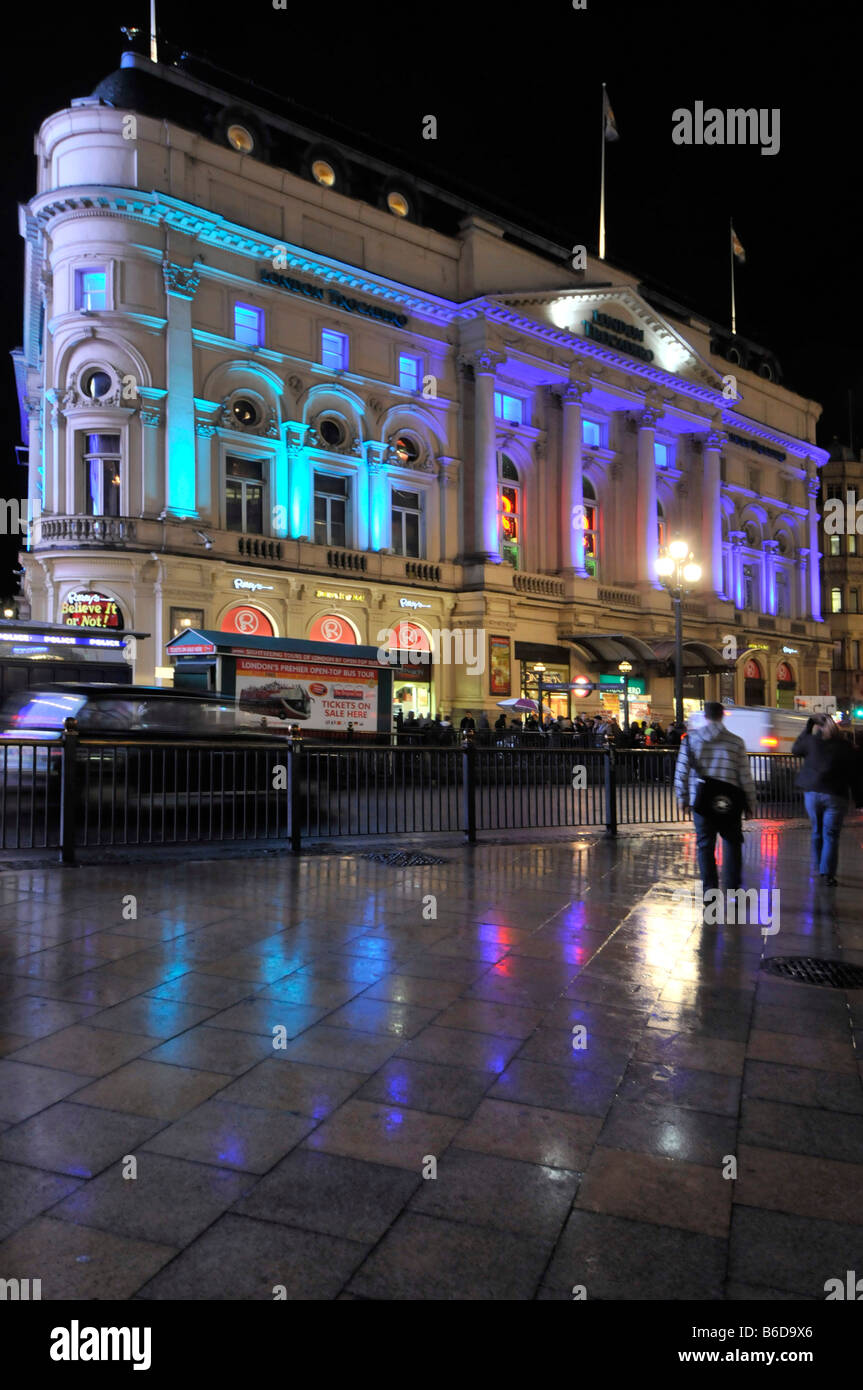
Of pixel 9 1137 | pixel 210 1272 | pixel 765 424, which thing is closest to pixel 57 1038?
pixel 9 1137

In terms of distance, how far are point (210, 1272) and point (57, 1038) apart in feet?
7.10

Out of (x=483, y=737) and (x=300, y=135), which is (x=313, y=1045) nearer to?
(x=483, y=737)

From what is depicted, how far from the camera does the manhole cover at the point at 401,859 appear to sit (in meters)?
9.73

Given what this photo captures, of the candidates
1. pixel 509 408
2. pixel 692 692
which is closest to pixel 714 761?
pixel 509 408

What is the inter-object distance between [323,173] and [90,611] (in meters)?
18.5

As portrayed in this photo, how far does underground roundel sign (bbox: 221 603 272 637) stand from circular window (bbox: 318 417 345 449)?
7145 mm

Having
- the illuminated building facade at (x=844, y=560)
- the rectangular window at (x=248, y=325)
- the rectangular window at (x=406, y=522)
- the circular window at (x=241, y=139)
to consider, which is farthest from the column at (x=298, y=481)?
the illuminated building facade at (x=844, y=560)

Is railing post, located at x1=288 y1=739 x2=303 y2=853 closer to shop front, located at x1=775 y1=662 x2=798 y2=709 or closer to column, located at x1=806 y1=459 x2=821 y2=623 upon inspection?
shop front, located at x1=775 y1=662 x2=798 y2=709

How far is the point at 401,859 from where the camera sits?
32.9ft

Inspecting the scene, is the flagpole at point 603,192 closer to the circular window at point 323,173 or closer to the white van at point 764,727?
the circular window at point 323,173

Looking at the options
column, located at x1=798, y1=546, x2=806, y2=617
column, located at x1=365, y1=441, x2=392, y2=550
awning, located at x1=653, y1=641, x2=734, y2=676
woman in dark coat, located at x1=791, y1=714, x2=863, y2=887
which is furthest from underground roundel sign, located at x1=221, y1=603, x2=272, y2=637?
column, located at x1=798, y1=546, x2=806, y2=617

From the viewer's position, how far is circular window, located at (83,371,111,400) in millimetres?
26609

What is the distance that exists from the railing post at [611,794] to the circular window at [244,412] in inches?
840
